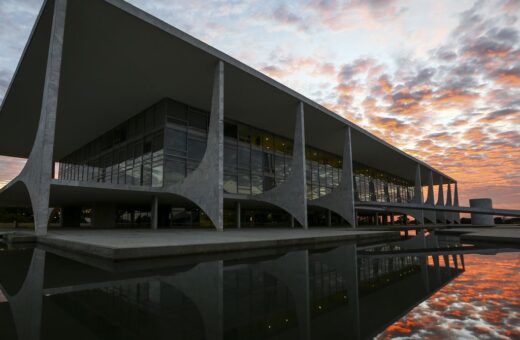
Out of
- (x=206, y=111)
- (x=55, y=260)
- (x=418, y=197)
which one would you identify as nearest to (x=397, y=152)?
(x=418, y=197)

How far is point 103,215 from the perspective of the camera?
28.2 metres

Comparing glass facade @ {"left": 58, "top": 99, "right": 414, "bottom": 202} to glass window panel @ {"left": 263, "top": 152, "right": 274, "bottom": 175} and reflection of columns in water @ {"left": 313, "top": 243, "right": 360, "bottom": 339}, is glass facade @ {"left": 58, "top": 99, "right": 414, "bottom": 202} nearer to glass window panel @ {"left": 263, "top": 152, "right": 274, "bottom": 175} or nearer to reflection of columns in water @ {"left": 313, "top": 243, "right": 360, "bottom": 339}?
glass window panel @ {"left": 263, "top": 152, "right": 274, "bottom": 175}

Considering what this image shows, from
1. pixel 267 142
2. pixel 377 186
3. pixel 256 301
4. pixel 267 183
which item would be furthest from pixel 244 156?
pixel 377 186

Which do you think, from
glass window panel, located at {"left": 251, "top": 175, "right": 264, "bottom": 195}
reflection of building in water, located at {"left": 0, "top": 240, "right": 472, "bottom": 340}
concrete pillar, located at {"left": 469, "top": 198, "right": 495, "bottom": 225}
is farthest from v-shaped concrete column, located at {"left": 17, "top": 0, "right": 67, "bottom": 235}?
concrete pillar, located at {"left": 469, "top": 198, "right": 495, "bottom": 225}

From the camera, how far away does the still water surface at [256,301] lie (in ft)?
10.3

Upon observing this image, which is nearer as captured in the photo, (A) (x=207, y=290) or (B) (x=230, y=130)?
(A) (x=207, y=290)

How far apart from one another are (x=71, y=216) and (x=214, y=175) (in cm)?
2647

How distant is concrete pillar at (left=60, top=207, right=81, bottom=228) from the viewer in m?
36.6

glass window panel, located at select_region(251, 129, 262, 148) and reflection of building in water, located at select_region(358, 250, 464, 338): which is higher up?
glass window panel, located at select_region(251, 129, 262, 148)

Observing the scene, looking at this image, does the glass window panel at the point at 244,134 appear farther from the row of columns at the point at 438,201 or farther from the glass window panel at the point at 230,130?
the row of columns at the point at 438,201

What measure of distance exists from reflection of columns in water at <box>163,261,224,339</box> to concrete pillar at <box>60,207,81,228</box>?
1408 inches

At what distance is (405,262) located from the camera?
815cm

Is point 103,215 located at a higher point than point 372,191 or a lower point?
lower

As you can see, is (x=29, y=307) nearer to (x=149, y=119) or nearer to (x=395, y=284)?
(x=395, y=284)
